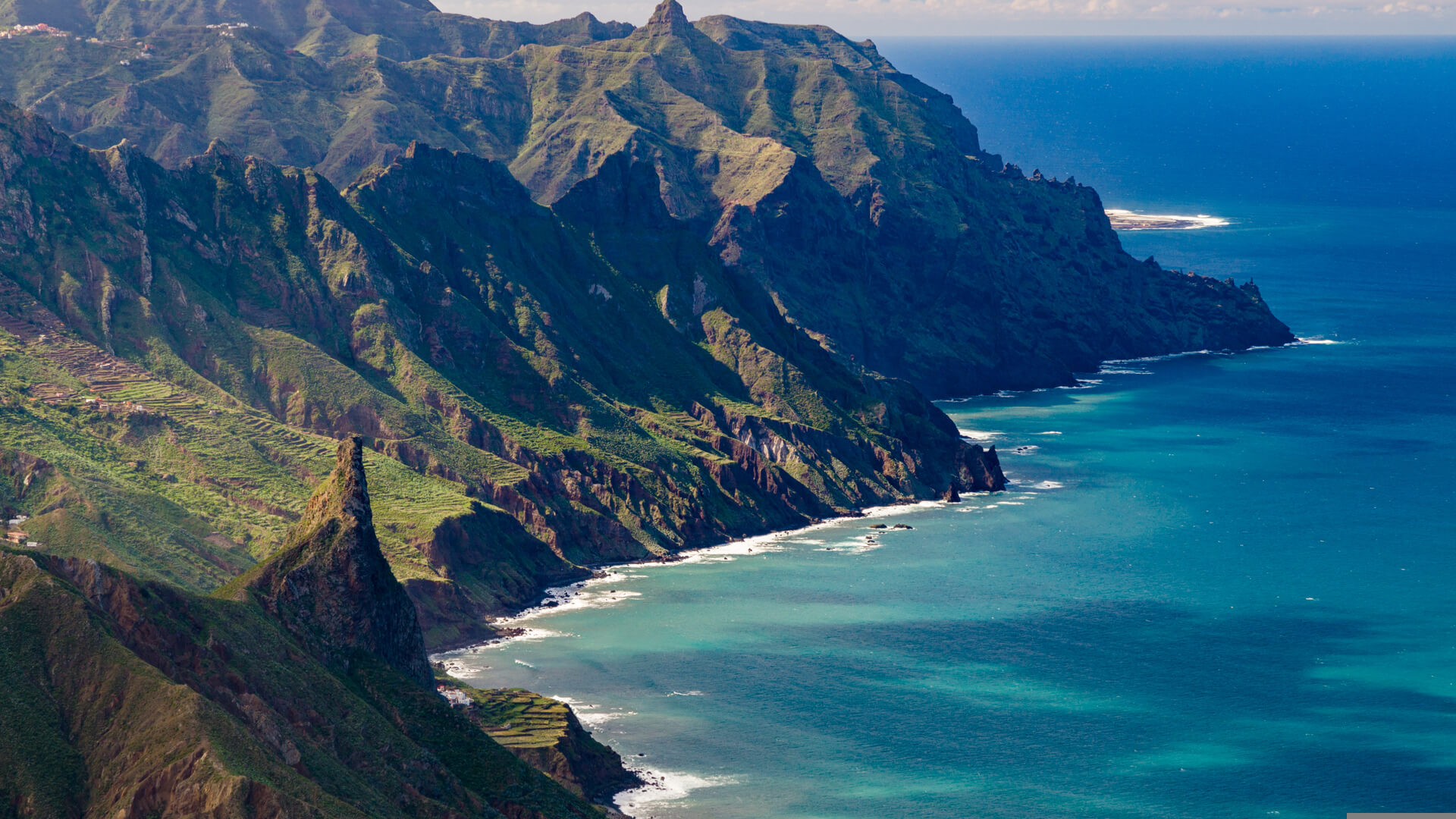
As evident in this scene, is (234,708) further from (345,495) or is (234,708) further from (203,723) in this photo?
(345,495)

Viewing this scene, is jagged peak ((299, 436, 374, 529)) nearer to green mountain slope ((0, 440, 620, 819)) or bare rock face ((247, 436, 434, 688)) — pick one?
bare rock face ((247, 436, 434, 688))

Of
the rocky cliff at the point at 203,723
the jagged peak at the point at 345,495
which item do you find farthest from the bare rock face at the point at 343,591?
Answer: the rocky cliff at the point at 203,723

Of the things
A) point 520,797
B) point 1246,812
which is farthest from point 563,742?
point 1246,812

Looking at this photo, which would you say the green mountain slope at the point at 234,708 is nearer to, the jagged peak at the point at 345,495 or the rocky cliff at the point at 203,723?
the rocky cliff at the point at 203,723

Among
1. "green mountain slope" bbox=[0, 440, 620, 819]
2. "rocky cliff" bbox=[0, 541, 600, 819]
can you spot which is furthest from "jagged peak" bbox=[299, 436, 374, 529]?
"rocky cliff" bbox=[0, 541, 600, 819]

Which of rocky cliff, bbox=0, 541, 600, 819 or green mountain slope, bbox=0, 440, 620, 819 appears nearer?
rocky cliff, bbox=0, 541, 600, 819

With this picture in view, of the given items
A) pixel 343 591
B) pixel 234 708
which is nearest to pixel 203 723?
pixel 234 708
